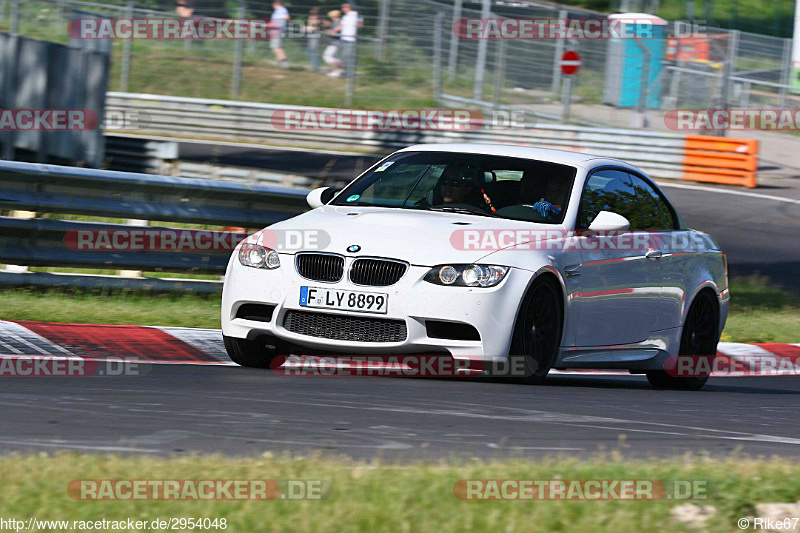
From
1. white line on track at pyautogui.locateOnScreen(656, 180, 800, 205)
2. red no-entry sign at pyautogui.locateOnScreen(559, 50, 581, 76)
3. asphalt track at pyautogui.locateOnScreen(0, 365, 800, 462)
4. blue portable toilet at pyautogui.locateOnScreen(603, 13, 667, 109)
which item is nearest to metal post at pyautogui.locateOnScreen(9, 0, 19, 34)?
red no-entry sign at pyautogui.locateOnScreen(559, 50, 581, 76)

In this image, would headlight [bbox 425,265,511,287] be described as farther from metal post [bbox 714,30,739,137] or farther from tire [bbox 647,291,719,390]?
metal post [bbox 714,30,739,137]

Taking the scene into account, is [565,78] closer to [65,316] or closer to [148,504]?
[65,316]

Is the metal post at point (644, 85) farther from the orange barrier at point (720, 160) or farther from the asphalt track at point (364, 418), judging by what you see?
the asphalt track at point (364, 418)

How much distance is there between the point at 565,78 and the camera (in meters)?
27.0

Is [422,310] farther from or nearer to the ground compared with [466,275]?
nearer to the ground

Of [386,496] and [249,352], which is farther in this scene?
[249,352]

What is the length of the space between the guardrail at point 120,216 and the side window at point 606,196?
118 inches

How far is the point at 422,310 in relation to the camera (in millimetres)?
7113

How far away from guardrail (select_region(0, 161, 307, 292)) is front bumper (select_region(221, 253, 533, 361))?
2695mm

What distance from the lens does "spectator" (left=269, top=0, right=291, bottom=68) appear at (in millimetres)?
27141

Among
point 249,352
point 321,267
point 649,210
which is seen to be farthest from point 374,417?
point 649,210

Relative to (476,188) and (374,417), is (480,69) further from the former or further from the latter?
(374,417)

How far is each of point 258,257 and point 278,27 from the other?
66.6ft

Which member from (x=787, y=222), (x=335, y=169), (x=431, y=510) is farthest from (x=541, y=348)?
(x=335, y=169)
